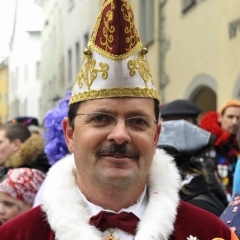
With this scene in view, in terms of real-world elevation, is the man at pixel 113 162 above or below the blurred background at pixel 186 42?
below

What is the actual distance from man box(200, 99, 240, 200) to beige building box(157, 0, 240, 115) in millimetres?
2911

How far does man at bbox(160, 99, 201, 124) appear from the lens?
5.04 meters

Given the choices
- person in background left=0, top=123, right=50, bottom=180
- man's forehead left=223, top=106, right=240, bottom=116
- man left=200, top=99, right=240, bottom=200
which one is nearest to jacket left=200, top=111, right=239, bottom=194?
man left=200, top=99, right=240, bottom=200

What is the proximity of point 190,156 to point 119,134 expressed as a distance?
174 cm

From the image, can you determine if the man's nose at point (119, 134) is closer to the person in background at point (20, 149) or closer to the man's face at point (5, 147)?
the person in background at point (20, 149)

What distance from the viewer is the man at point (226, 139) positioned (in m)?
A: 6.34

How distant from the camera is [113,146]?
272 cm

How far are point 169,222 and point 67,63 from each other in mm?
25652

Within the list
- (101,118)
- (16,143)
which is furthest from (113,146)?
(16,143)

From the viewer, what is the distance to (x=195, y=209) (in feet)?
9.70

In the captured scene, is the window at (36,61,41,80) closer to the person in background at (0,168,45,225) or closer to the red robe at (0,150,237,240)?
the person in background at (0,168,45,225)

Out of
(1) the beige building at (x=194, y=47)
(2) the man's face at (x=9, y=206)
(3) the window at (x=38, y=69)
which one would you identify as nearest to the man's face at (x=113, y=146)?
(2) the man's face at (x=9, y=206)

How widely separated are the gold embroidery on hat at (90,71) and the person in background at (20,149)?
9.15 feet

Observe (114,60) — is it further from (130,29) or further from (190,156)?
(190,156)
